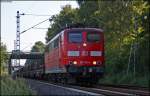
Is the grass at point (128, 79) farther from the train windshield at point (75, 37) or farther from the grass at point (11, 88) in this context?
the grass at point (11, 88)

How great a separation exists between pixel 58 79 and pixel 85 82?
8.80ft

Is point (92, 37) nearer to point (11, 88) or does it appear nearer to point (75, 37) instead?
point (75, 37)

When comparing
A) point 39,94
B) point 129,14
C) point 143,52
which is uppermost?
point 129,14

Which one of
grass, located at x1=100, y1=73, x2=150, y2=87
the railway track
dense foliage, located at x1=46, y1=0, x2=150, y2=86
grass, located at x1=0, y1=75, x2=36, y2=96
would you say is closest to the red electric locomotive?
the railway track

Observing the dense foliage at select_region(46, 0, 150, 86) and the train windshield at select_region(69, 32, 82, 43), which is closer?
the train windshield at select_region(69, 32, 82, 43)

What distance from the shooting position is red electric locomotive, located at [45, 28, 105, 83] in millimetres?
30688

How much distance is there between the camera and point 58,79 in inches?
1361

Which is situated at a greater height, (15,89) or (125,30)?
(125,30)

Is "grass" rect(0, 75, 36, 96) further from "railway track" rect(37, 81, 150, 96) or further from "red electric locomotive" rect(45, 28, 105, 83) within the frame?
"red electric locomotive" rect(45, 28, 105, 83)

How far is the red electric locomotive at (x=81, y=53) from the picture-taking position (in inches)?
1208

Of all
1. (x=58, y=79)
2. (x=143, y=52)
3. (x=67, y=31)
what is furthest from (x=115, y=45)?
(x=67, y=31)

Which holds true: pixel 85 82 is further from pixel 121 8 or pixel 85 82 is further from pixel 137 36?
pixel 121 8

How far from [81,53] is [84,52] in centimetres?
21

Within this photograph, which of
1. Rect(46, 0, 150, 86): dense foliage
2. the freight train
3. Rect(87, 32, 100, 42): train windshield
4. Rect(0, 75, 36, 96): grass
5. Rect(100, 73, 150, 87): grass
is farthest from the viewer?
Rect(46, 0, 150, 86): dense foliage
